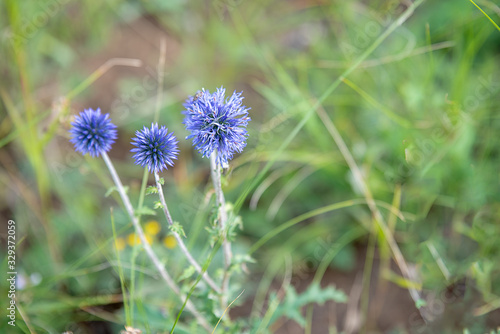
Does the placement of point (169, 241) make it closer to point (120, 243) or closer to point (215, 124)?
point (120, 243)

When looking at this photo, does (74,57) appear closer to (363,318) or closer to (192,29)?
(192,29)

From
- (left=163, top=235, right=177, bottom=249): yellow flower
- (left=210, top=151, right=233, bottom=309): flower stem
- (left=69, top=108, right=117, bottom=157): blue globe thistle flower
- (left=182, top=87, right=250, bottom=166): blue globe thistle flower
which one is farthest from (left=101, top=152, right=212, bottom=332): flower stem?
A: (left=163, top=235, right=177, bottom=249): yellow flower

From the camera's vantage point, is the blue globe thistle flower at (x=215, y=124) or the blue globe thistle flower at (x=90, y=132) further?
the blue globe thistle flower at (x=90, y=132)

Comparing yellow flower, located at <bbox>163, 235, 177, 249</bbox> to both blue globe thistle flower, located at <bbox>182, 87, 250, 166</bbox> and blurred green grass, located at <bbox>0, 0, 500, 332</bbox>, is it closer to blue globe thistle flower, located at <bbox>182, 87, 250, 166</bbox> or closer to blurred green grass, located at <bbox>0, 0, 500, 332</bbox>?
blurred green grass, located at <bbox>0, 0, 500, 332</bbox>

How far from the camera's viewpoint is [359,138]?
112 inches

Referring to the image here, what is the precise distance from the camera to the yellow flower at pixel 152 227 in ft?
8.56

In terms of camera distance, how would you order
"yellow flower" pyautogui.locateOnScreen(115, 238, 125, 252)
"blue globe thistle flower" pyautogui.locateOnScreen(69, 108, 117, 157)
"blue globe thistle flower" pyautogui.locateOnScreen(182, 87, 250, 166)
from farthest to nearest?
1. "yellow flower" pyautogui.locateOnScreen(115, 238, 125, 252)
2. "blue globe thistle flower" pyautogui.locateOnScreen(69, 108, 117, 157)
3. "blue globe thistle flower" pyautogui.locateOnScreen(182, 87, 250, 166)

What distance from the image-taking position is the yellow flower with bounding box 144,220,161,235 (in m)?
2.61

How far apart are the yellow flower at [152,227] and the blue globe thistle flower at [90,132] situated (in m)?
1.11

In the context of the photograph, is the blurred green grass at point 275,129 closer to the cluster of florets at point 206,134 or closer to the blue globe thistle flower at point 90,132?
the blue globe thistle flower at point 90,132

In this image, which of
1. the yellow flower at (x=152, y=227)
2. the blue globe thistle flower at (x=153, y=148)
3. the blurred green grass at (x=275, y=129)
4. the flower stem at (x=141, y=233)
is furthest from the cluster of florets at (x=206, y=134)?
the yellow flower at (x=152, y=227)

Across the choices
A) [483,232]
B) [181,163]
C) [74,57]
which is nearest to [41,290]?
[181,163]

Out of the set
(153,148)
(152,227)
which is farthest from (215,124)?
(152,227)

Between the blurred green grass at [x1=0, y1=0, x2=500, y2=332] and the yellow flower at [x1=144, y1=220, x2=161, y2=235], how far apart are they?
127 mm
